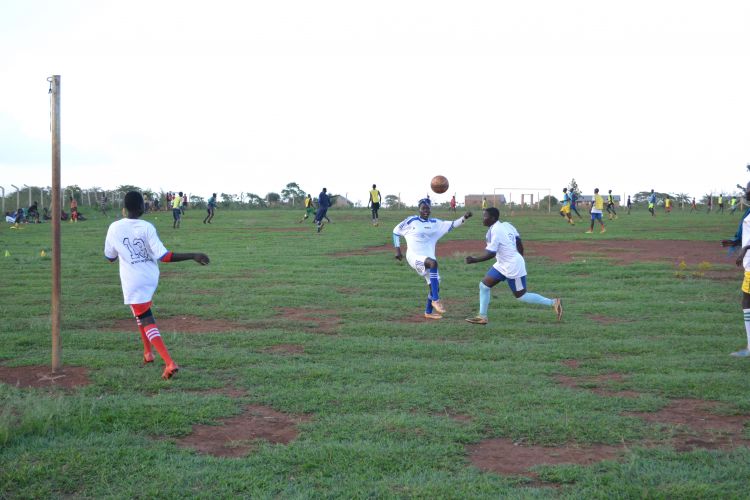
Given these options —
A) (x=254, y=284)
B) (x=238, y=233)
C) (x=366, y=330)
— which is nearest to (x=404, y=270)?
(x=254, y=284)

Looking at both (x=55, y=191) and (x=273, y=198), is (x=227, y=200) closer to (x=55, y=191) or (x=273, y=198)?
(x=273, y=198)

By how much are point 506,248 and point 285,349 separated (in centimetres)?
376

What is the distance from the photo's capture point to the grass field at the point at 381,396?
17.7 feet

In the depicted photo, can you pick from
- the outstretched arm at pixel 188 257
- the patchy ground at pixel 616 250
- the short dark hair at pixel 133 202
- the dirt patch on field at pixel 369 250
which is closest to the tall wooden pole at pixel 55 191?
the short dark hair at pixel 133 202

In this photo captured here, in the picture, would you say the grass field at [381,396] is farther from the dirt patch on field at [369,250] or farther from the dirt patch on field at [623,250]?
the dirt patch on field at [369,250]

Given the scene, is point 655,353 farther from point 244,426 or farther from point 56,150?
point 56,150

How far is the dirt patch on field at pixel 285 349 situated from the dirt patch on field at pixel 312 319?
1.11 metres

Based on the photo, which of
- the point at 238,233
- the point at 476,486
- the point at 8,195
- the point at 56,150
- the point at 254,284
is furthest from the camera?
the point at 8,195

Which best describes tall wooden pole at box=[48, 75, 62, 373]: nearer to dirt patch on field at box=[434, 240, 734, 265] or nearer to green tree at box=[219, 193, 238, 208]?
dirt patch on field at box=[434, 240, 734, 265]

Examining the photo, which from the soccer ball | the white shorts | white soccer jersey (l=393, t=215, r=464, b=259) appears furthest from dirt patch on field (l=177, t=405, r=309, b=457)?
the soccer ball

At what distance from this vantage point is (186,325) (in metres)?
11.8

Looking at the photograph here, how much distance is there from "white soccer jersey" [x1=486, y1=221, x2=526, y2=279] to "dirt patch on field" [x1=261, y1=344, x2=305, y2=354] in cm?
338

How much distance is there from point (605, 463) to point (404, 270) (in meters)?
13.8

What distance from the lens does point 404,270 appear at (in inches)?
762
